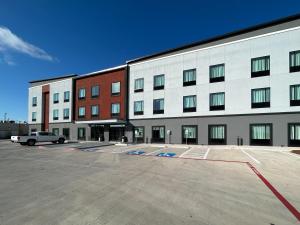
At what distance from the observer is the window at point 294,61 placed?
20906mm

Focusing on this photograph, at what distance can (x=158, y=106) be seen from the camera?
98.1 feet

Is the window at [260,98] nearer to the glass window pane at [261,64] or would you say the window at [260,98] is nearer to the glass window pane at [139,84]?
the glass window pane at [261,64]

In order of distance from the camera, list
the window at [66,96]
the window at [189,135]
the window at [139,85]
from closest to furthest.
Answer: the window at [189,135]
the window at [139,85]
the window at [66,96]

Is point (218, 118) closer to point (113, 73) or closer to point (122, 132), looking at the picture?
point (122, 132)

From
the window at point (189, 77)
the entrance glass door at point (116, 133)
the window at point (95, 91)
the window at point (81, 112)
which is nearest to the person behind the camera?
the window at point (189, 77)

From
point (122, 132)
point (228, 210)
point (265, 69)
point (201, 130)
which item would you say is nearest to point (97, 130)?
point (122, 132)

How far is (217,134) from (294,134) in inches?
314

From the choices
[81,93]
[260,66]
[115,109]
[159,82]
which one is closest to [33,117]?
[81,93]

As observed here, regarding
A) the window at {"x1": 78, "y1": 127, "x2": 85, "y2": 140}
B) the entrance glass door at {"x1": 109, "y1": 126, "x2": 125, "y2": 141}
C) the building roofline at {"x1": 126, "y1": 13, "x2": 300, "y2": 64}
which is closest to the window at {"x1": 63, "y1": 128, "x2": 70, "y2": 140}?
the window at {"x1": 78, "y1": 127, "x2": 85, "y2": 140}

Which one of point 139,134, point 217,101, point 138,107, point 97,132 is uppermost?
point 217,101

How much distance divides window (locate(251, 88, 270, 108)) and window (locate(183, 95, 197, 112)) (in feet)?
23.2

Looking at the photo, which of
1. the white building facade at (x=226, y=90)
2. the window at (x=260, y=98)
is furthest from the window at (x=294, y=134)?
the window at (x=260, y=98)

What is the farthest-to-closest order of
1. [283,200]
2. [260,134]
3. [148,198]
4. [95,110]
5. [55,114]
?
1. [55,114]
2. [95,110]
3. [260,134]
4. [148,198]
5. [283,200]

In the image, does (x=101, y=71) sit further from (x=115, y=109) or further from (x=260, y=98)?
(x=260, y=98)
